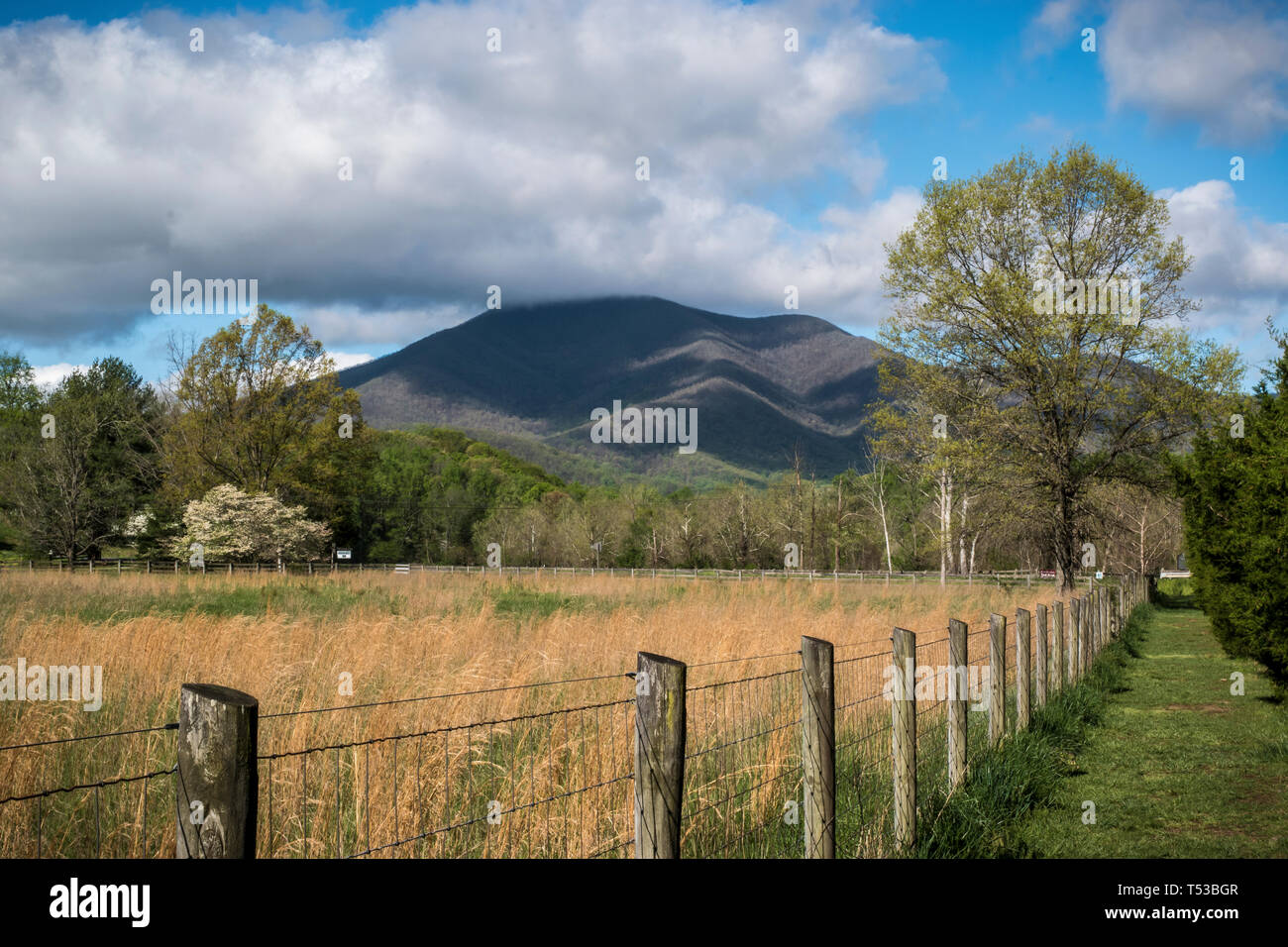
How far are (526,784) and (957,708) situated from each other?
2963mm

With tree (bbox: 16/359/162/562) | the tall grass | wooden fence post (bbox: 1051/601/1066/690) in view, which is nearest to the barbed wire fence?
the tall grass

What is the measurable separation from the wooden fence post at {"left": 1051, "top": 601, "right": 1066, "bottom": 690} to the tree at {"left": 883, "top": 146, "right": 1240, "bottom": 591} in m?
13.3

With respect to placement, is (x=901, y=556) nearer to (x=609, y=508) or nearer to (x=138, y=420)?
(x=609, y=508)

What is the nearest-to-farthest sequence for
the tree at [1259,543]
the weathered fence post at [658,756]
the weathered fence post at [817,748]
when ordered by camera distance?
the weathered fence post at [658,756]
the weathered fence post at [817,748]
the tree at [1259,543]

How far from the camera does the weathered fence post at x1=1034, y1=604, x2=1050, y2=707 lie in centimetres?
985

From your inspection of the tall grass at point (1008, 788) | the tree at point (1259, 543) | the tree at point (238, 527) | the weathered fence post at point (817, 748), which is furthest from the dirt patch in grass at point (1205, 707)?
the tree at point (238, 527)

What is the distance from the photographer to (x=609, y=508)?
91.4 m

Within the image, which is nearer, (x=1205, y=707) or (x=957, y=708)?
(x=957, y=708)

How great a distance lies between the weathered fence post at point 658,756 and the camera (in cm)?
322

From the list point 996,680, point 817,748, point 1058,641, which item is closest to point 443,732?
point 817,748

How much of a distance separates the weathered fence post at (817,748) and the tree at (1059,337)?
2122 cm

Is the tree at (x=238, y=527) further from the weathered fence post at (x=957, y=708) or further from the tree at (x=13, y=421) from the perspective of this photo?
the weathered fence post at (x=957, y=708)

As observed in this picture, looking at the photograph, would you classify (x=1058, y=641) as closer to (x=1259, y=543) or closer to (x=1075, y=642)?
(x=1075, y=642)

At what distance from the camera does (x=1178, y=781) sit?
8.00m
